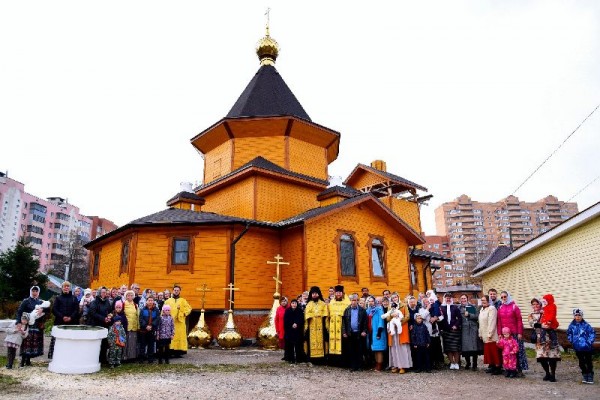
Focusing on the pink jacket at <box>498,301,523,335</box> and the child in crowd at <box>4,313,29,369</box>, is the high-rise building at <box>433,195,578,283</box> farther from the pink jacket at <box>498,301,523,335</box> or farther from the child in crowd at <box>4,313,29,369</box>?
the child in crowd at <box>4,313,29,369</box>

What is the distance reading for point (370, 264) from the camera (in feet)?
60.3

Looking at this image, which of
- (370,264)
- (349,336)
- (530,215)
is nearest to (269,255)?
(370,264)

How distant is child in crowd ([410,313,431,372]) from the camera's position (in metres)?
9.75

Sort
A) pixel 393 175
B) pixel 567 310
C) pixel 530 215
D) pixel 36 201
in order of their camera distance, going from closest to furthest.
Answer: pixel 567 310 < pixel 393 175 < pixel 36 201 < pixel 530 215

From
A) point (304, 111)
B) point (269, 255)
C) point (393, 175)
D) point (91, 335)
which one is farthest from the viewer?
point (393, 175)

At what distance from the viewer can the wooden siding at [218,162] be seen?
835 inches

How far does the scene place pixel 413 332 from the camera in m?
9.84

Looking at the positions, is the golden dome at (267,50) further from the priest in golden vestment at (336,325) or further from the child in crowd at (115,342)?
the child in crowd at (115,342)

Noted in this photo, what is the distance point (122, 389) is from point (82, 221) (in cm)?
7443

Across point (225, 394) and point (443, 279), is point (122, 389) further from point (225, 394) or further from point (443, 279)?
point (443, 279)

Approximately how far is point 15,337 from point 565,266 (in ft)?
52.9

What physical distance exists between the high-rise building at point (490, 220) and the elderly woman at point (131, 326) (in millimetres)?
104298

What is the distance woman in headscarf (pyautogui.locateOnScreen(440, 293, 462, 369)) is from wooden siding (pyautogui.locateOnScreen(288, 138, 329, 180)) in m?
11.8

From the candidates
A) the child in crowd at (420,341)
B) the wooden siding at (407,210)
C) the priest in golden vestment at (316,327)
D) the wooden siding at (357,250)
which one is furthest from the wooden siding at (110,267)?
the wooden siding at (407,210)
